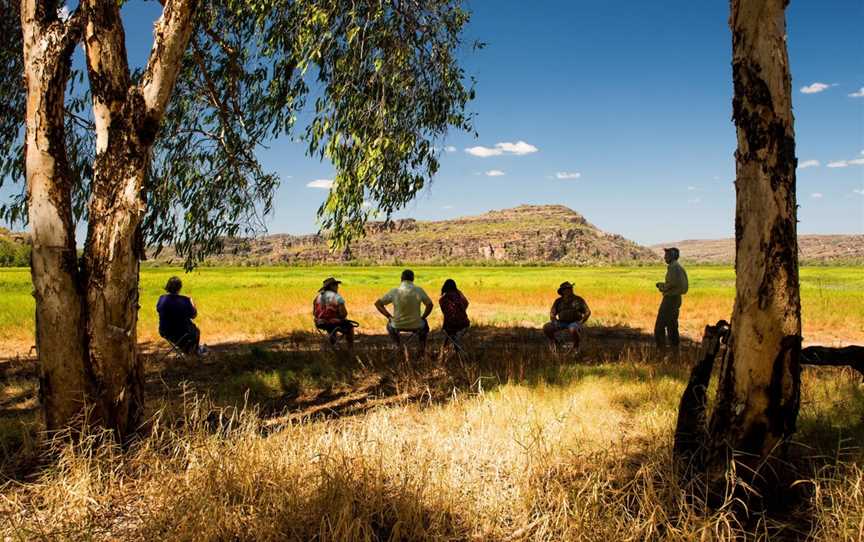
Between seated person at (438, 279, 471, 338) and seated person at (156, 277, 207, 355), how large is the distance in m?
4.04

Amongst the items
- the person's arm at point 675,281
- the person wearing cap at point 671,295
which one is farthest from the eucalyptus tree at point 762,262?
the person's arm at point 675,281

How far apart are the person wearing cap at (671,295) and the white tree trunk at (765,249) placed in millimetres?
5727

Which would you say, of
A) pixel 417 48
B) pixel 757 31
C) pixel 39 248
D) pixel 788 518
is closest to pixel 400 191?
pixel 417 48

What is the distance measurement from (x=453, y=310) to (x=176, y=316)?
14.8 feet

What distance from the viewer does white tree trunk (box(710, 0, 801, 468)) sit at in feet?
10.5

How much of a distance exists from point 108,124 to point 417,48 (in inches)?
173

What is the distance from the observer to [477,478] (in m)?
3.71

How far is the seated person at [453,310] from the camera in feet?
28.3

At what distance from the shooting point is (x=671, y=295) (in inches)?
360

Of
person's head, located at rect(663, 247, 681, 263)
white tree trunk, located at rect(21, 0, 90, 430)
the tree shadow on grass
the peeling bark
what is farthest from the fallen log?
person's head, located at rect(663, 247, 681, 263)

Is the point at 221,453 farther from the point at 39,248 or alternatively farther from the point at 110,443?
the point at 39,248

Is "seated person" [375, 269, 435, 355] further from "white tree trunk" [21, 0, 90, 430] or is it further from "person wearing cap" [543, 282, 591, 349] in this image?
"white tree trunk" [21, 0, 90, 430]

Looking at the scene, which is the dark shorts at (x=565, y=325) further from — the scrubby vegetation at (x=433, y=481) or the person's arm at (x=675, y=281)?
the scrubby vegetation at (x=433, y=481)

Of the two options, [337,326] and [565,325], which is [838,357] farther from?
[337,326]
